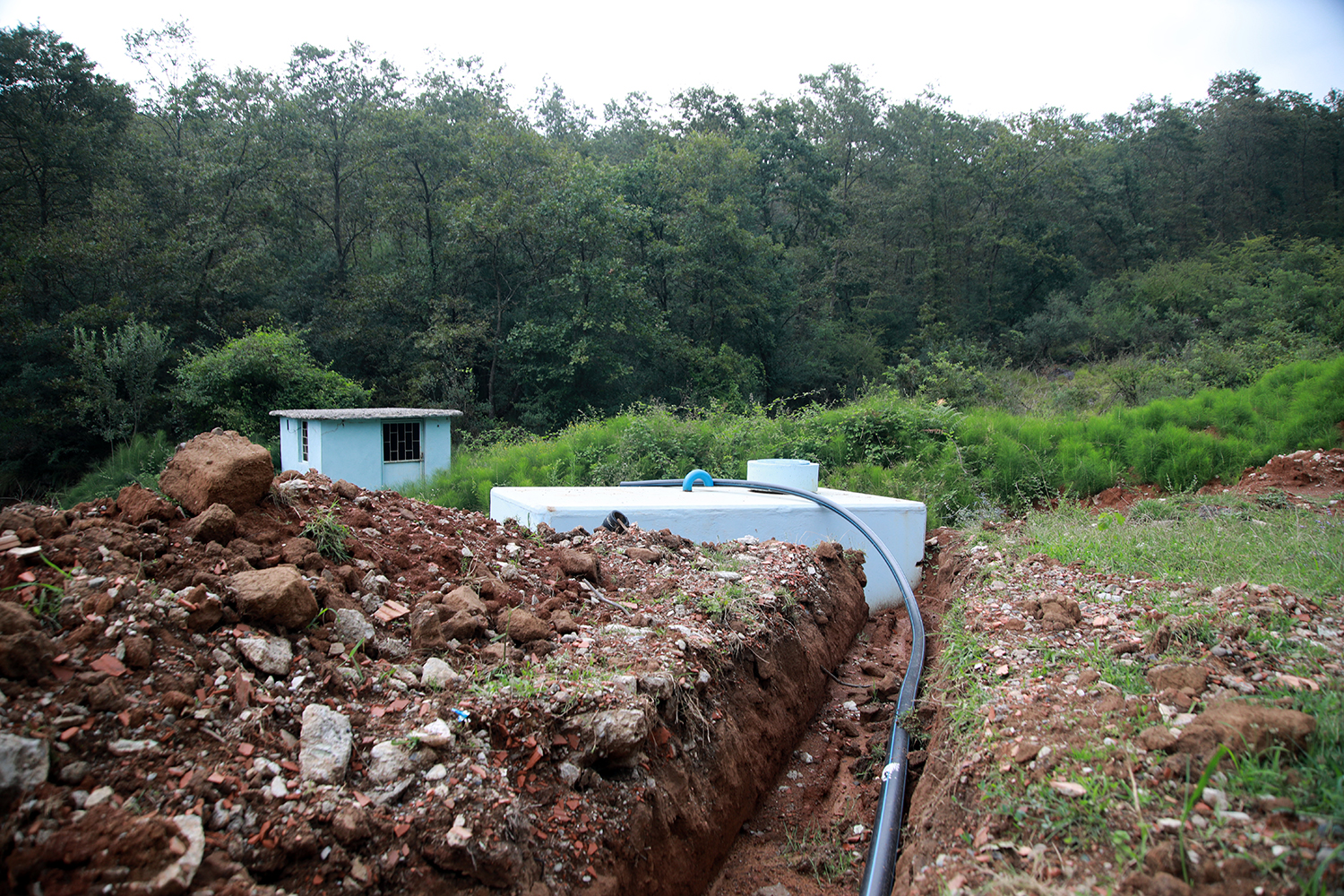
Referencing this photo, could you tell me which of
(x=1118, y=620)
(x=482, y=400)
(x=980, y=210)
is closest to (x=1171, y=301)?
(x=980, y=210)

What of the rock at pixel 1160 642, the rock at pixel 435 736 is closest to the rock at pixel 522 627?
the rock at pixel 435 736

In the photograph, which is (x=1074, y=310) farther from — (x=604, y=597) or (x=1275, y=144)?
(x=604, y=597)

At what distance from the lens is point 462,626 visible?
9.20 ft

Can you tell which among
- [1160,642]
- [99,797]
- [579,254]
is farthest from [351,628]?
[579,254]

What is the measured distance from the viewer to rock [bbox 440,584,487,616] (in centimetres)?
294

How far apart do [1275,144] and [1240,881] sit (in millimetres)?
34717

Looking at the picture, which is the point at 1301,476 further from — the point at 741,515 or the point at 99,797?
the point at 99,797

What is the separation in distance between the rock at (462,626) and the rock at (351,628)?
28 centimetres

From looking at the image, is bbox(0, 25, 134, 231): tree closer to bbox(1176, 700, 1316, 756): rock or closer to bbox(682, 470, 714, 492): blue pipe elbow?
bbox(682, 470, 714, 492): blue pipe elbow

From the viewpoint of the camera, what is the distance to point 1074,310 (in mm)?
21125

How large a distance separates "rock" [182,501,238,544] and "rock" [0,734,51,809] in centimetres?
117

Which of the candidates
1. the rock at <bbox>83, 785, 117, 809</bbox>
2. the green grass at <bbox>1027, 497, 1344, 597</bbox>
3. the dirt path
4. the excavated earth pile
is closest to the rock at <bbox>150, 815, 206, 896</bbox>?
the excavated earth pile

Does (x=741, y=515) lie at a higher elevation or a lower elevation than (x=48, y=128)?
lower

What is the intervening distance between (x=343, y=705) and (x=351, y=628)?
41cm
